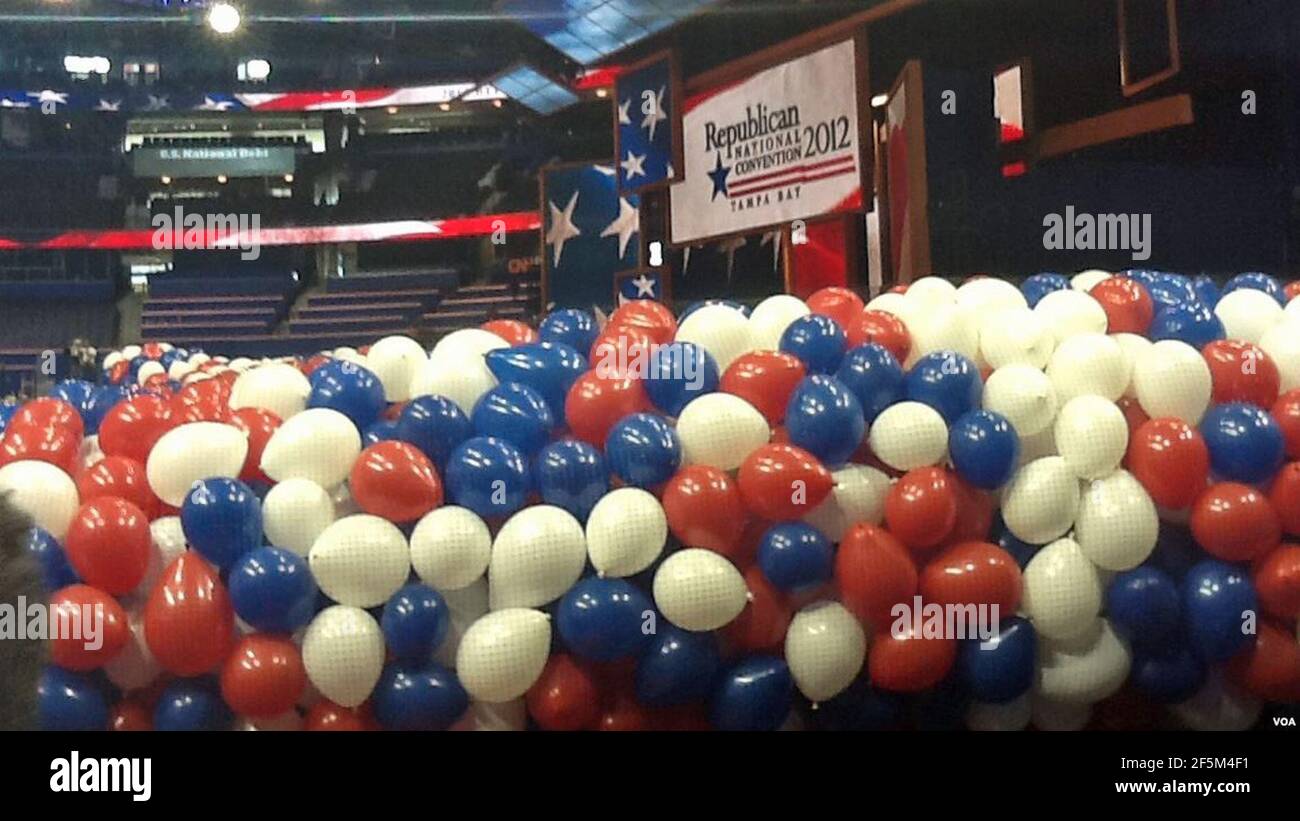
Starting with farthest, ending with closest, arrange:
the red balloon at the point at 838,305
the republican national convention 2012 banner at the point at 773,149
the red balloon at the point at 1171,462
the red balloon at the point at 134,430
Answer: the republican national convention 2012 banner at the point at 773,149
the red balloon at the point at 838,305
the red balloon at the point at 134,430
the red balloon at the point at 1171,462

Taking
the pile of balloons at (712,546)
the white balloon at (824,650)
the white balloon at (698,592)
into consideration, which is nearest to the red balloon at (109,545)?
the pile of balloons at (712,546)

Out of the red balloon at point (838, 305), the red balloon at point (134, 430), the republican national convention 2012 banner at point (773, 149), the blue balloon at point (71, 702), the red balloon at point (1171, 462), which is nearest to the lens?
the blue balloon at point (71, 702)

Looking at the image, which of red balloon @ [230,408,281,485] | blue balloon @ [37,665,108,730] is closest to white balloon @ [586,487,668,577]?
red balloon @ [230,408,281,485]

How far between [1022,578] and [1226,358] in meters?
0.31

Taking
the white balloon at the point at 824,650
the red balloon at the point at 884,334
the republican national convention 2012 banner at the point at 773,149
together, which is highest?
the republican national convention 2012 banner at the point at 773,149

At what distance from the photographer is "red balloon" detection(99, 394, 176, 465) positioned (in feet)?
3.92

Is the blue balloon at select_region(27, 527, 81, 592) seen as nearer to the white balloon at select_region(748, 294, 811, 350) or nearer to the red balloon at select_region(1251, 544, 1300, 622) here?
the white balloon at select_region(748, 294, 811, 350)

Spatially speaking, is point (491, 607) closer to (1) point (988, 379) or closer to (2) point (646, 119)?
(1) point (988, 379)

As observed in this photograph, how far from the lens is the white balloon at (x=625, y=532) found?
105 cm

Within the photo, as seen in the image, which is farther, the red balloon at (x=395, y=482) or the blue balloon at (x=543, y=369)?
the blue balloon at (x=543, y=369)

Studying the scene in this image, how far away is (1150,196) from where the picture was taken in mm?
2918

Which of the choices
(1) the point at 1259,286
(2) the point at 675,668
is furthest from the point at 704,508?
(1) the point at 1259,286

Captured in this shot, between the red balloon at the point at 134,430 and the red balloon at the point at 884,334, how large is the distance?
2.30 feet

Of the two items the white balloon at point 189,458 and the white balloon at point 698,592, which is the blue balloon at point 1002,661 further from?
the white balloon at point 189,458
